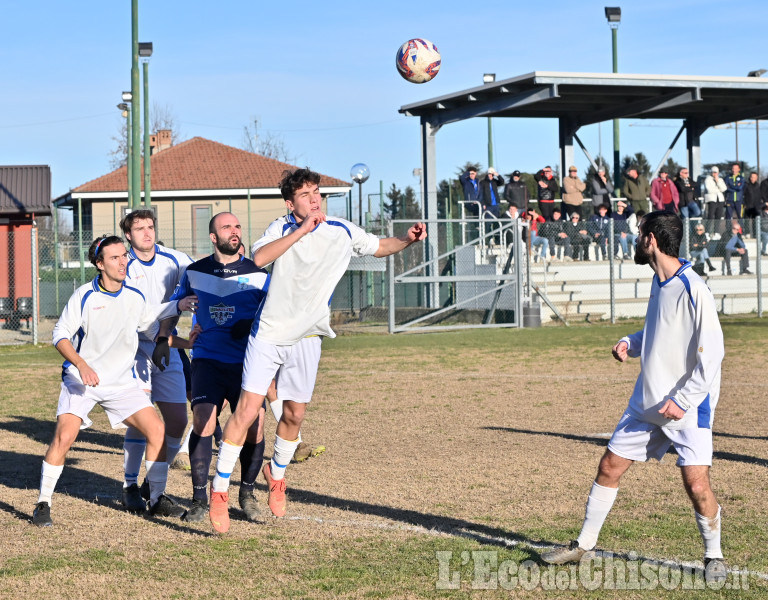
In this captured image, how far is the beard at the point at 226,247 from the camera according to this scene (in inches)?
252

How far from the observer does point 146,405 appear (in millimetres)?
6488

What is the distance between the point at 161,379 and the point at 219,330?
0.91 meters

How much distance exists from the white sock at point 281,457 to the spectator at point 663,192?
784 inches

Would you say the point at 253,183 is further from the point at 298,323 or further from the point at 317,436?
the point at 298,323

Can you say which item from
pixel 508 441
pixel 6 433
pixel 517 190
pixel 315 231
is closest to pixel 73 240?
pixel 517 190

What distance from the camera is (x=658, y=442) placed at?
5148 millimetres

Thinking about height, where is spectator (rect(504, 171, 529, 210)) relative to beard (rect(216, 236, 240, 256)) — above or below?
above

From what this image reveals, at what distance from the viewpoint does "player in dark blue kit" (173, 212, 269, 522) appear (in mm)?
6422

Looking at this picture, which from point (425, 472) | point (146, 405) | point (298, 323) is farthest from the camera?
point (425, 472)

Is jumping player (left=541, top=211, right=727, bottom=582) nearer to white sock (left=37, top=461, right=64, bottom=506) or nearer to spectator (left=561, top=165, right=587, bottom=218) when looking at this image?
white sock (left=37, top=461, right=64, bottom=506)

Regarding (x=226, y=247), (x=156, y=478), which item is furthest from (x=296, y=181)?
(x=156, y=478)

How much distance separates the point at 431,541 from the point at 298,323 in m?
1.45

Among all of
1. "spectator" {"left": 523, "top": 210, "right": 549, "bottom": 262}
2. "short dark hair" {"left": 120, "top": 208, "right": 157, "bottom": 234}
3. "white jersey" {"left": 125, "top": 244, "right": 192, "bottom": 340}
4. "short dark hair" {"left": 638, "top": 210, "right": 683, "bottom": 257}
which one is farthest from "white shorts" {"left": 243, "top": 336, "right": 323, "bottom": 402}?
"spectator" {"left": 523, "top": 210, "right": 549, "bottom": 262}

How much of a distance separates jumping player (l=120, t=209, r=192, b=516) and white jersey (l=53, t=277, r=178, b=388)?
0.59ft
